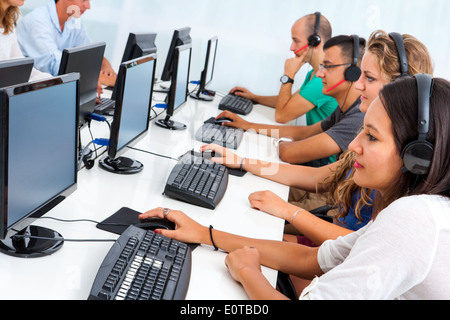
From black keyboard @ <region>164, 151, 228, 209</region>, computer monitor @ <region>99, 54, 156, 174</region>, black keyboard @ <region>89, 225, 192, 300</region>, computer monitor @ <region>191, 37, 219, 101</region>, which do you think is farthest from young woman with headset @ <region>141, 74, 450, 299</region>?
computer monitor @ <region>191, 37, 219, 101</region>

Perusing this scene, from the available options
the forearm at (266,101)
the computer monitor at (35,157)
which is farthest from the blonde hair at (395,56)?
the forearm at (266,101)

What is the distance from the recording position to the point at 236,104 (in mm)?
2982

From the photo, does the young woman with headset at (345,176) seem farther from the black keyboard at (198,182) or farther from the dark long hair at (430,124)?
the dark long hair at (430,124)

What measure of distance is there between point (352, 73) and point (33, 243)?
1.59 meters

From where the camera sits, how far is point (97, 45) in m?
1.76

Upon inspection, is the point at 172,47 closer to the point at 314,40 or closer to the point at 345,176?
the point at 314,40

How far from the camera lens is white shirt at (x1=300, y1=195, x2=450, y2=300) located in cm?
75

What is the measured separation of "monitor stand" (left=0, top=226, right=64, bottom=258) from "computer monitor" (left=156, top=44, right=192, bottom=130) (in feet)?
A: 3.60

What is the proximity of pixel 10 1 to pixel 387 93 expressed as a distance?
7.03 feet

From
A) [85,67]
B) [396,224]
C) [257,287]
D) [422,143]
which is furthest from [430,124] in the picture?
[85,67]

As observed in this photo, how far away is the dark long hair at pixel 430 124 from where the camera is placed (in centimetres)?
90

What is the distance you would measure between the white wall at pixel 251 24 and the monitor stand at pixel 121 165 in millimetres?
2246
